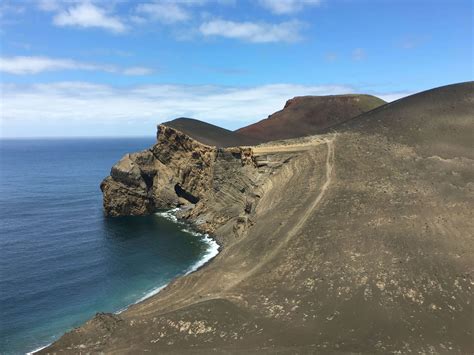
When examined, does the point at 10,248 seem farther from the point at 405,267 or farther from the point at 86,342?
the point at 405,267

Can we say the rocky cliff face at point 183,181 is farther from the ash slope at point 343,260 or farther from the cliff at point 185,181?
the ash slope at point 343,260

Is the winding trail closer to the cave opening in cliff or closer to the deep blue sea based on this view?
the deep blue sea

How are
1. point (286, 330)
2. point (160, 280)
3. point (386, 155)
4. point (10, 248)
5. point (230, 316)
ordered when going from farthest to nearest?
point (10, 248), point (386, 155), point (160, 280), point (230, 316), point (286, 330)

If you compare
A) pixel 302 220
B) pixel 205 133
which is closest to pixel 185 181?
pixel 205 133

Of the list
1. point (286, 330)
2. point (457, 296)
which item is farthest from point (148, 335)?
point (457, 296)

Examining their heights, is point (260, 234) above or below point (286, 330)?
above

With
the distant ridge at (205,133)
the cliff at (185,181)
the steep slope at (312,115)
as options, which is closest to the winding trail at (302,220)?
the cliff at (185,181)

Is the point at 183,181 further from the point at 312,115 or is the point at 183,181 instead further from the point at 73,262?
the point at 312,115
